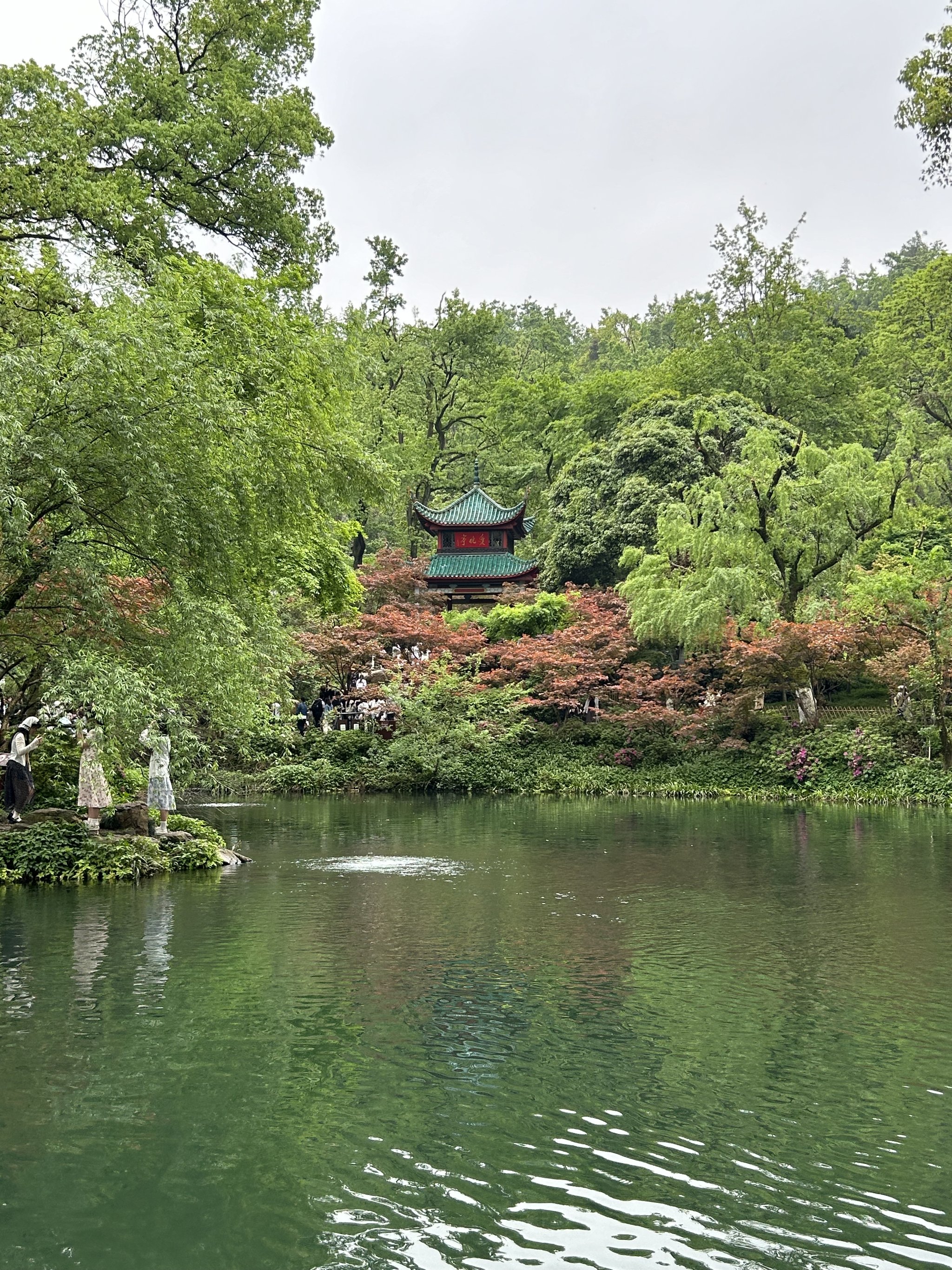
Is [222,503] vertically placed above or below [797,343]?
below

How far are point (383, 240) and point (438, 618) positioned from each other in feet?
72.4

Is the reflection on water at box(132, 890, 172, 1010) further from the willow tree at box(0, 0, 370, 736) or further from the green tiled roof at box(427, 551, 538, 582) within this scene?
the green tiled roof at box(427, 551, 538, 582)

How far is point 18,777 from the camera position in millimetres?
13273

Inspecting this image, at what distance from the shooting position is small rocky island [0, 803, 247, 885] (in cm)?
1251

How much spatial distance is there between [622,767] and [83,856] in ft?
52.6

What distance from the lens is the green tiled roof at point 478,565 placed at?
3528cm

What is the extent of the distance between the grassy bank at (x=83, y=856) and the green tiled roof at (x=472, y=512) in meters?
23.9

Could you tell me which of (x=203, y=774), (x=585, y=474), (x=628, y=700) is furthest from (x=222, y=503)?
(x=585, y=474)

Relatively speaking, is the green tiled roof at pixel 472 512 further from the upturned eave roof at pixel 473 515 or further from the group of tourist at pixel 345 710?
the group of tourist at pixel 345 710

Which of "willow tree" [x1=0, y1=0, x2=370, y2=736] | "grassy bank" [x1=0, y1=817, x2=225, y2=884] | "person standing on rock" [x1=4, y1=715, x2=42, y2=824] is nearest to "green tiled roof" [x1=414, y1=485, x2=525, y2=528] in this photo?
"willow tree" [x1=0, y1=0, x2=370, y2=736]

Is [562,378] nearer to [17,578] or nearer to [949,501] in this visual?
[949,501]

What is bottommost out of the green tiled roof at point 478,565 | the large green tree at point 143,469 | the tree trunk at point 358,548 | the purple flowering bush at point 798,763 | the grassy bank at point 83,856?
the grassy bank at point 83,856

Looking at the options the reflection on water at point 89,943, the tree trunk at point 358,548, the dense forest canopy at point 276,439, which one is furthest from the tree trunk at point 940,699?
the tree trunk at point 358,548

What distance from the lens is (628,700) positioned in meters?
27.8
